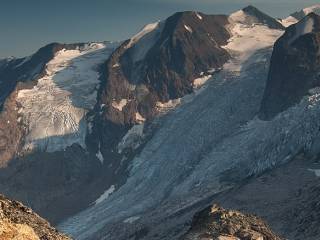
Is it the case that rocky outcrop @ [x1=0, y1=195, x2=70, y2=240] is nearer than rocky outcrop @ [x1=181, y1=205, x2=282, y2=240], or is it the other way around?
rocky outcrop @ [x1=0, y1=195, x2=70, y2=240]

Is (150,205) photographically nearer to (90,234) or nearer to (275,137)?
(90,234)

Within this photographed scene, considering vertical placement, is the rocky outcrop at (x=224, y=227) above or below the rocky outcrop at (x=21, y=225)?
below

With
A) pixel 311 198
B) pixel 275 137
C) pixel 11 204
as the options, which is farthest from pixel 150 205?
pixel 11 204

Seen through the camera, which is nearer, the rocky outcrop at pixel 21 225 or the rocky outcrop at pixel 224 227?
the rocky outcrop at pixel 21 225

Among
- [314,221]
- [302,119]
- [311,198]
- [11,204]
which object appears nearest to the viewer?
[11,204]

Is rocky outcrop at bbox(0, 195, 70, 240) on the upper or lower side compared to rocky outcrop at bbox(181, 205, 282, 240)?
upper

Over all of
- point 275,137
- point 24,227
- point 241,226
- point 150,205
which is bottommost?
point 150,205
